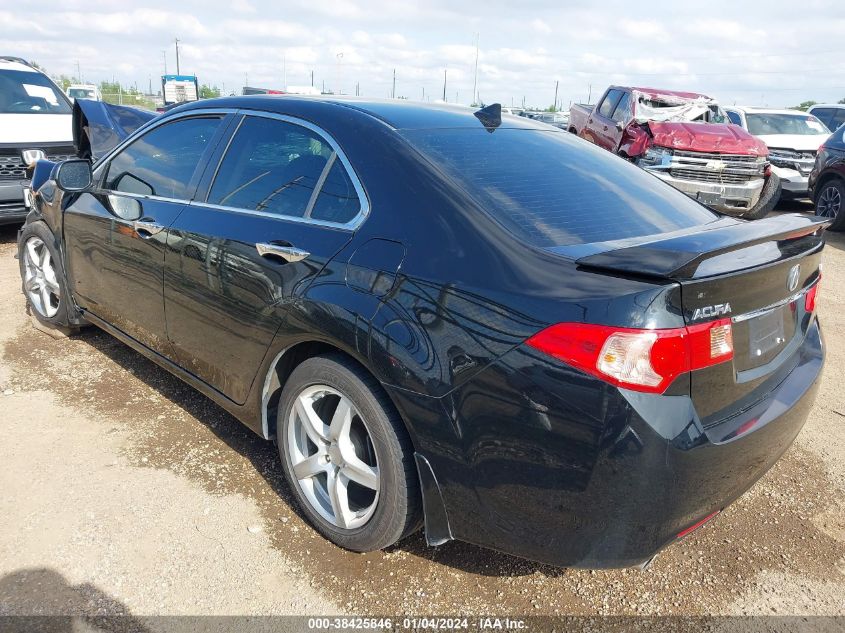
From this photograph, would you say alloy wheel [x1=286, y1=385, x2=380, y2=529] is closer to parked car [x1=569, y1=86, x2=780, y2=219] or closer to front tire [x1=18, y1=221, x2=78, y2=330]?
front tire [x1=18, y1=221, x2=78, y2=330]

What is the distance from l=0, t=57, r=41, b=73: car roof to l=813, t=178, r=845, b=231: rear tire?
11.2 meters

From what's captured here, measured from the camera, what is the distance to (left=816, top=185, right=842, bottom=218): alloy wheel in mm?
9203

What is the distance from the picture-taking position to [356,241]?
2314 mm

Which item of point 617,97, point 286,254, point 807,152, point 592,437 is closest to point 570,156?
point 286,254

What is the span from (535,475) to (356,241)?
1.01m

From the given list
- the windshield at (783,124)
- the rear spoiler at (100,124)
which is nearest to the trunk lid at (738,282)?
the rear spoiler at (100,124)

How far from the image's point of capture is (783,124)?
12758mm

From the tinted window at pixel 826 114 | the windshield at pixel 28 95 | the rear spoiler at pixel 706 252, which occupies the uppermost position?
the tinted window at pixel 826 114

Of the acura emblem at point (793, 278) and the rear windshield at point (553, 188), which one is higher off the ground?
the rear windshield at point (553, 188)

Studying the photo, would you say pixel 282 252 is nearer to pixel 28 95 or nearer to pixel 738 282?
pixel 738 282

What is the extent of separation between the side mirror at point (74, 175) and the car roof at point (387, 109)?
3.72 feet

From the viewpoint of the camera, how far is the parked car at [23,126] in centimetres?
734

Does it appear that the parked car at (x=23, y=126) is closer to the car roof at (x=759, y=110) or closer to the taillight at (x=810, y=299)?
the taillight at (x=810, y=299)

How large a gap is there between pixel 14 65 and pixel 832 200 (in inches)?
454
